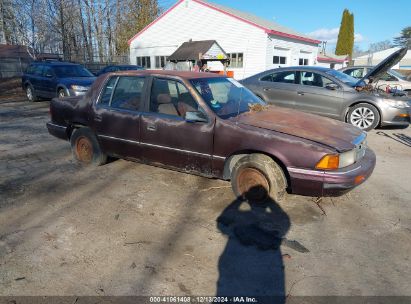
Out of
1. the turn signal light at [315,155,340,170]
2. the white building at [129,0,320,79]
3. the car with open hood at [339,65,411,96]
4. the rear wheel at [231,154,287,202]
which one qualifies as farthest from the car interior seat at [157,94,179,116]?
the white building at [129,0,320,79]

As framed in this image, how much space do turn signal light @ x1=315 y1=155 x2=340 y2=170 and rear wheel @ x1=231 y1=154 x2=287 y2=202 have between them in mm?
451

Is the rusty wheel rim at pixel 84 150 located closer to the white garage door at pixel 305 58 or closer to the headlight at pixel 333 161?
the headlight at pixel 333 161

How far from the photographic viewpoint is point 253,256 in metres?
2.98

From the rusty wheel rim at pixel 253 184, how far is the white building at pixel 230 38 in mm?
17188

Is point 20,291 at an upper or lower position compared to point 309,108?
lower

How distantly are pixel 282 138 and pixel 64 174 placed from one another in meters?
3.36

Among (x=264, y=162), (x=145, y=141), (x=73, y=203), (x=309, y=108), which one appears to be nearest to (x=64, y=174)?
(x=73, y=203)

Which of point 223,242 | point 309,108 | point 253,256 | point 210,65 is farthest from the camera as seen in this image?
point 210,65

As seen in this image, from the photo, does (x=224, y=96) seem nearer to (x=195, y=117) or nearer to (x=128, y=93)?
(x=195, y=117)

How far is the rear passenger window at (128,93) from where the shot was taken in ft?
15.1

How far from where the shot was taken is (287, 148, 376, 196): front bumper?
3.49 metres

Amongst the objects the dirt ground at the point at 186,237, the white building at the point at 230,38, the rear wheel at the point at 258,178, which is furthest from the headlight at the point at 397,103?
the white building at the point at 230,38

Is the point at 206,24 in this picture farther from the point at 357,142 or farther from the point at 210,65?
the point at 357,142

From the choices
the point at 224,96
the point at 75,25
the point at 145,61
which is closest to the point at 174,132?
the point at 224,96
